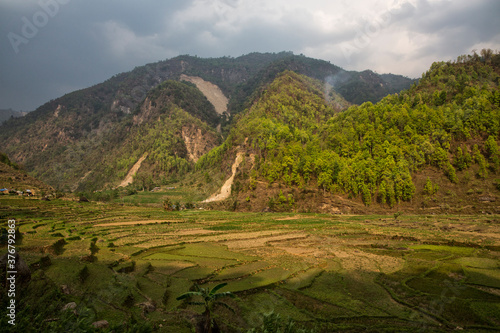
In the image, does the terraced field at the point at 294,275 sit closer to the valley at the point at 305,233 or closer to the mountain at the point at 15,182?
the valley at the point at 305,233

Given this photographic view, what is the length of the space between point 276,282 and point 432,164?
206 ft

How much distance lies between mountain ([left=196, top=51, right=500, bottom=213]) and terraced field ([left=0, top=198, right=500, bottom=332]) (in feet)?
86.9

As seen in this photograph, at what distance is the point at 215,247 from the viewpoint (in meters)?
26.9

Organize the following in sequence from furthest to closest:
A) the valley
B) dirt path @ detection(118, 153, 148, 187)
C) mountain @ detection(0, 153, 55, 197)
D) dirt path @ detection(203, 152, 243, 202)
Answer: dirt path @ detection(118, 153, 148, 187) → dirt path @ detection(203, 152, 243, 202) → mountain @ detection(0, 153, 55, 197) → the valley

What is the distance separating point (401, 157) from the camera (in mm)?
63156

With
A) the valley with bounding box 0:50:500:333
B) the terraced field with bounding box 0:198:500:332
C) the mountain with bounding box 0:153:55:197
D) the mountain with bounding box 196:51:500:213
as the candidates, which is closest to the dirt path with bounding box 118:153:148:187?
the valley with bounding box 0:50:500:333

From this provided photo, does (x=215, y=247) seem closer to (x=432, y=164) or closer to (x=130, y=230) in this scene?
(x=130, y=230)

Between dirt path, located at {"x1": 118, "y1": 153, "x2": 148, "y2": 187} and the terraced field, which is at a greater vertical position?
dirt path, located at {"x1": 118, "y1": 153, "x2": 148, "y2": 187}

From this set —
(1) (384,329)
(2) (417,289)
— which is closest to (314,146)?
(2) (417,289)

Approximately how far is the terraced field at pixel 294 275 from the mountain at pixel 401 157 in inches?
1043

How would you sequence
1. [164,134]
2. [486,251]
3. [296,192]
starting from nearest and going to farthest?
[486,251], [296,192], [164,134]

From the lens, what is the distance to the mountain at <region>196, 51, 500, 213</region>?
57406 millimetres

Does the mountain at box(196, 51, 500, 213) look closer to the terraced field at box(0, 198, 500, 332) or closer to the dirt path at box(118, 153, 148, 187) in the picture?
the terraced field at box(0, 198, 500, 332)

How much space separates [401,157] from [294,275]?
5721 cm
